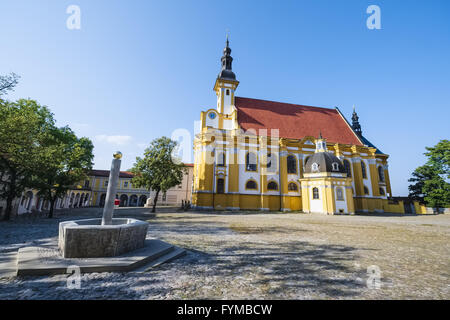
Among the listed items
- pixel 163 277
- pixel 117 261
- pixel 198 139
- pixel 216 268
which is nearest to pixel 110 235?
pixel 117 261

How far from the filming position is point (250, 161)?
25391 mm

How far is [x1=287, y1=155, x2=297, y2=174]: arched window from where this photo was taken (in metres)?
25.9

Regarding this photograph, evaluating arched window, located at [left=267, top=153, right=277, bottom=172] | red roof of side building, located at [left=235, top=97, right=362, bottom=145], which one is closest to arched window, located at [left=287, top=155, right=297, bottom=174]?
arched window, located at [left=267, top=153, right=277, bottom=172]

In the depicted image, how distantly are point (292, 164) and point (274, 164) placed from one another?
2.70 m

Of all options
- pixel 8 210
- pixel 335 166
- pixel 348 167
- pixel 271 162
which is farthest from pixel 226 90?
pixel 8 210

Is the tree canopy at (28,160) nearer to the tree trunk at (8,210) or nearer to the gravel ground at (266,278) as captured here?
the tree trunk at (8,210)

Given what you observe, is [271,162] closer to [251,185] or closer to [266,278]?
[251,185]

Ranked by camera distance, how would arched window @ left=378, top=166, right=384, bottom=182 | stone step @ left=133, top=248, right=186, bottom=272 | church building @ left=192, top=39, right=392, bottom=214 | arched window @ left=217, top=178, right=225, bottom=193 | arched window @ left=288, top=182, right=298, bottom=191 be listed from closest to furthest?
stone step @ left=133, top=248, right=186, bottom=272 < church building @ left=192, top=39, right=392, bottom=214 < arched window @ left=217, top=178, right=225, bottom=193 < arched window @ left=288, top=182, right=298, bottom=191 < arched window @ left=378, top=166, right=384, bottom=182

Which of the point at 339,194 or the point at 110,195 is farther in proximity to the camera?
the point at 339,194

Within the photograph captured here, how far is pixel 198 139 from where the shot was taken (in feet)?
85.8

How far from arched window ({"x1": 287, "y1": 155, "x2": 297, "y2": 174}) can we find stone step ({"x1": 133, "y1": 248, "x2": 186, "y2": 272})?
902 inches

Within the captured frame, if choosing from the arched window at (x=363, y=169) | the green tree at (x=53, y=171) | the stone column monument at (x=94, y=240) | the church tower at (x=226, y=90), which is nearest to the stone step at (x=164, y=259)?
the stone column monument at (x=94, y=240)

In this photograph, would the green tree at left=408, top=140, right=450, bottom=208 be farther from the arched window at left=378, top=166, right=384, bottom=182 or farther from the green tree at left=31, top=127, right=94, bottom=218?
the green tree at left=31, top=127, right=94, bottom=218
